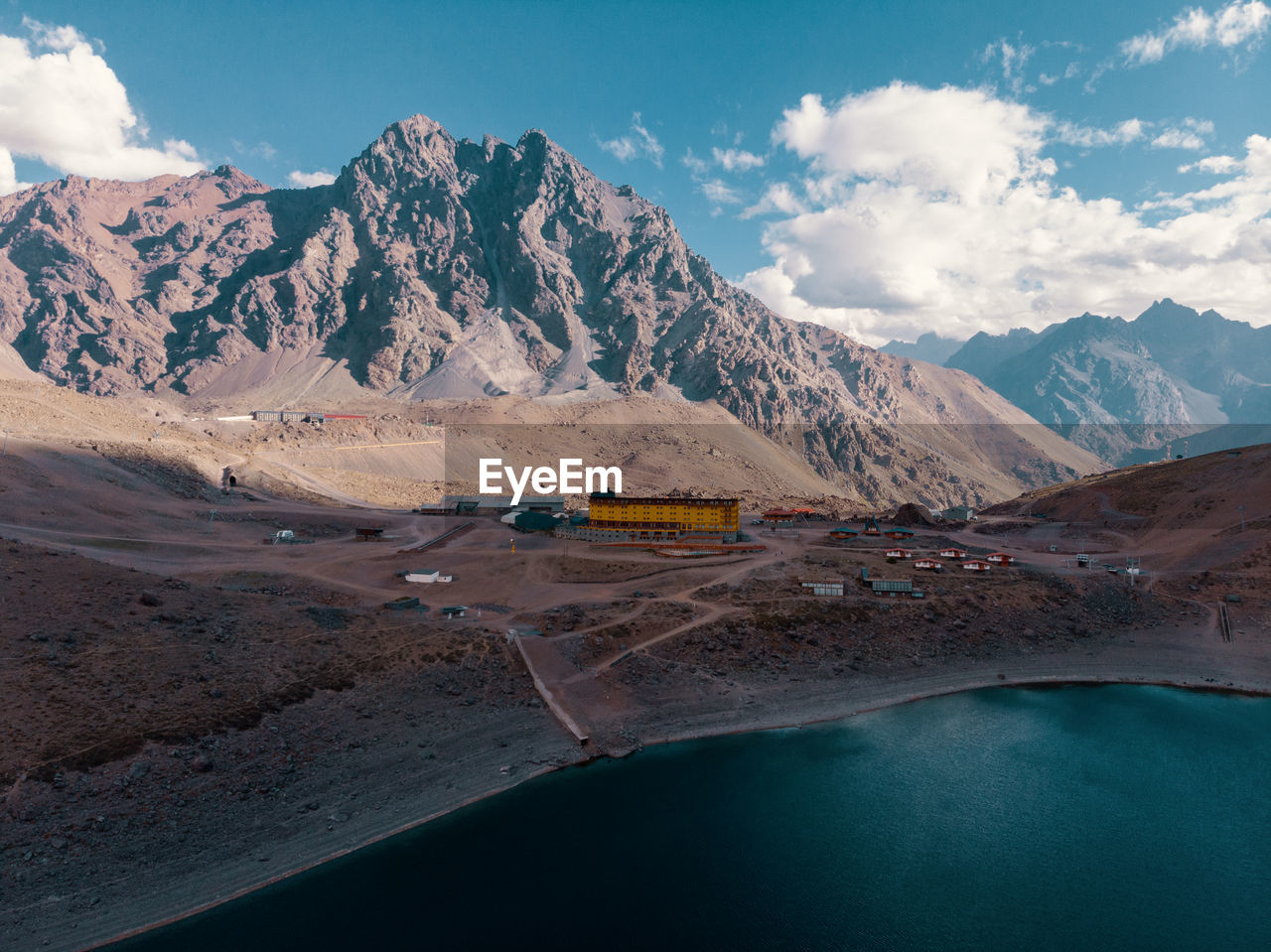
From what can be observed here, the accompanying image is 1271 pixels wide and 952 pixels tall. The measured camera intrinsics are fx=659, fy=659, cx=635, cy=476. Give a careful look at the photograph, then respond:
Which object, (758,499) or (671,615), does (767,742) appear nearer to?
(671,615)

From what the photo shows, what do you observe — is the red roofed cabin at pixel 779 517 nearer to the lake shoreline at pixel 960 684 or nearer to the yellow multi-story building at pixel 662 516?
the yellow multi-story building at pixel 662 516

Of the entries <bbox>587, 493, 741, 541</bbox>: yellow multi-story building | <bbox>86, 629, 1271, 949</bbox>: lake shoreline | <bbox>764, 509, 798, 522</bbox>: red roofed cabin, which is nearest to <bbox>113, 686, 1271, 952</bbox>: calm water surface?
<bbox>86, 629, 1271, 949</bbox>: lake shoreline

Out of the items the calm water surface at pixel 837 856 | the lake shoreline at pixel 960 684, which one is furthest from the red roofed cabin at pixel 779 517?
the calm water surface at pixel 837 856

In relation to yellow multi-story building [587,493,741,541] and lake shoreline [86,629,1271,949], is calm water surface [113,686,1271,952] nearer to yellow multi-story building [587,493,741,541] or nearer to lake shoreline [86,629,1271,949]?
lake shoreline [86,629,1271,949]

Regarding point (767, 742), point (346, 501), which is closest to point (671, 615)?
point (767, 742)

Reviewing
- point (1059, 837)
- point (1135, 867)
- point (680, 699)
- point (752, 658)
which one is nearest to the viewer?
point (1135, 867)
